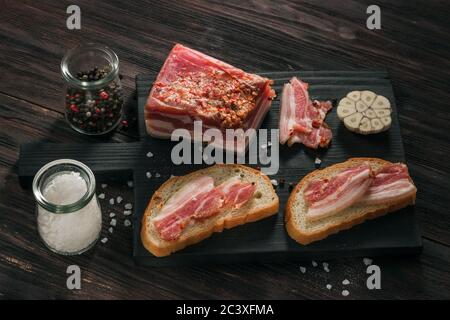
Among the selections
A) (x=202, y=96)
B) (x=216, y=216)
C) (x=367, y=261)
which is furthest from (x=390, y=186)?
(x=202, y=96)

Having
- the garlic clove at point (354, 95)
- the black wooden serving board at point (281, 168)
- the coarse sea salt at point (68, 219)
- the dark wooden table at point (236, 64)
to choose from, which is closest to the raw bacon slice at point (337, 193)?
the black wooden serving board at point (281, 168)

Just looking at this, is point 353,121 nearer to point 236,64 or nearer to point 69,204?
point 236,64

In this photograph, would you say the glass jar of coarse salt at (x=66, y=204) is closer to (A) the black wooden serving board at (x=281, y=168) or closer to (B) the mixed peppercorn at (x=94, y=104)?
(A) the black wooden serving board at (x=281, y=168)

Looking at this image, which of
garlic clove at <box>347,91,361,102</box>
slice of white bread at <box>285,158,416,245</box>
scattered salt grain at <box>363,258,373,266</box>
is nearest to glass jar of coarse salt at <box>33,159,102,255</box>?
slice of white bread at <box>285,158,416,245</box>

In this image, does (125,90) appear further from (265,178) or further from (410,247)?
(410,247)

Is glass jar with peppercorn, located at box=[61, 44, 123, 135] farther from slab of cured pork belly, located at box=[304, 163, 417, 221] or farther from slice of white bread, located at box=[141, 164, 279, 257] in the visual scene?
slab of cured pork belly, located at box=[304, 163, 417, 221]

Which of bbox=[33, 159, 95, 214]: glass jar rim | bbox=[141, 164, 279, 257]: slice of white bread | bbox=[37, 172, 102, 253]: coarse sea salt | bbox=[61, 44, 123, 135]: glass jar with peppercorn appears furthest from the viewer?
bbox=[61, 44, 123, 135]: glass jar with peppercorn

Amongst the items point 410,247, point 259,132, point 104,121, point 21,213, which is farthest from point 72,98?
point 410,247
